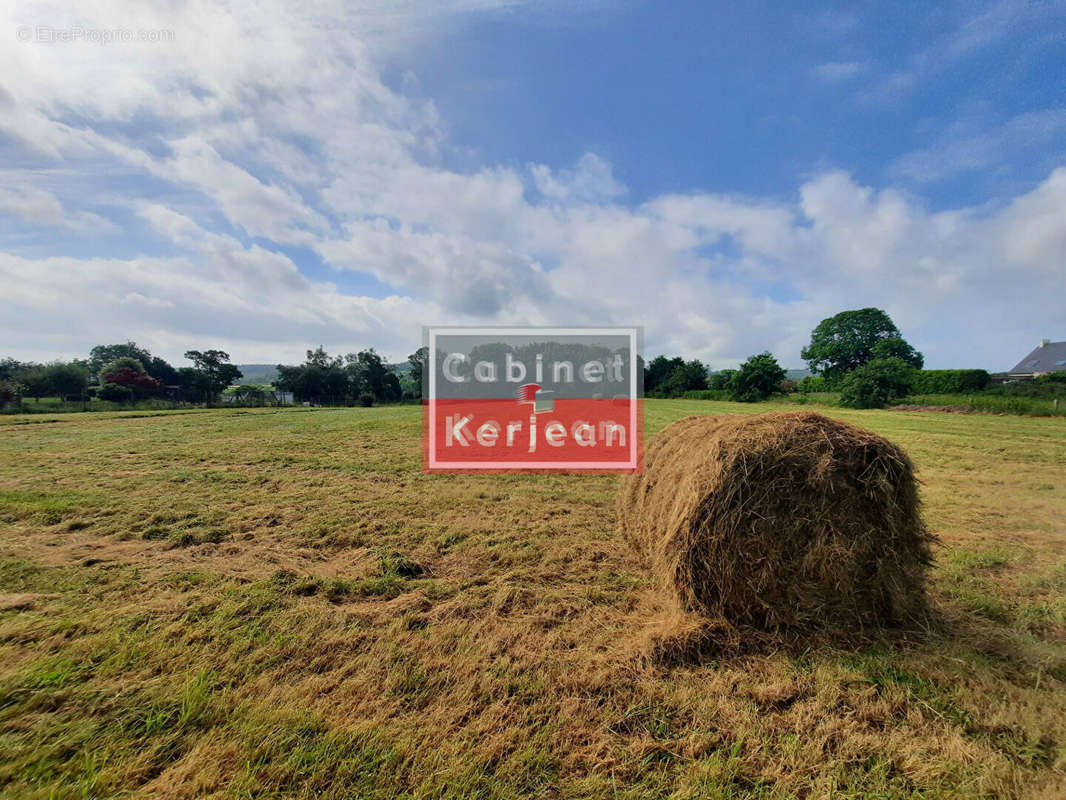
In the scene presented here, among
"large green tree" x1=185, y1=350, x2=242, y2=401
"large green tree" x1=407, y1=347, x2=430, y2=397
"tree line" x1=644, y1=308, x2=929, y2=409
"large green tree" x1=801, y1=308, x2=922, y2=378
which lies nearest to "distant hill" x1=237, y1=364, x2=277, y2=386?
"large green tree" x1=185, y1=350, x2=242, y2=401

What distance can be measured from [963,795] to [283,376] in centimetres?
6099

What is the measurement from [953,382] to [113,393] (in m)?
75.3

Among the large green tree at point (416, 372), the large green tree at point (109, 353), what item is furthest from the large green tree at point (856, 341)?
the large green tree at point (109, 353)

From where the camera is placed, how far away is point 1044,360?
1519 inches

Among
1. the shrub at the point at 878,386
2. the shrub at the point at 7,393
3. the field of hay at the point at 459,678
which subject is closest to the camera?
the field of hay at the point at 459,678

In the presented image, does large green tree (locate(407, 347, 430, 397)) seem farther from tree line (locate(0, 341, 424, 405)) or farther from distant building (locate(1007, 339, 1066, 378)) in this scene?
distant building (locate(1007, 339, 1066, 378))

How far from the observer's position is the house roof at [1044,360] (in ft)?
121

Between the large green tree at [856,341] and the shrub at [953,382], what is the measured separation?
23274 millimetres

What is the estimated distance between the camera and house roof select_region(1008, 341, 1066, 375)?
3703cm

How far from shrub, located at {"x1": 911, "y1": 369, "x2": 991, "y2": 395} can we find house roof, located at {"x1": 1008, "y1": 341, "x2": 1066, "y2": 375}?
14723 millimetres

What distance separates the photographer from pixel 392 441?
13062 mm

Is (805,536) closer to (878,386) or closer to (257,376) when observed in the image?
(878,386)

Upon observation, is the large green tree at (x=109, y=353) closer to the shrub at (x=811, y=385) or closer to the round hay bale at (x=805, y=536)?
the round hay bale at (x=805, y=536)

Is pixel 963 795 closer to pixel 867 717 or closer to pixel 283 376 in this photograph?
pixel 867 717
